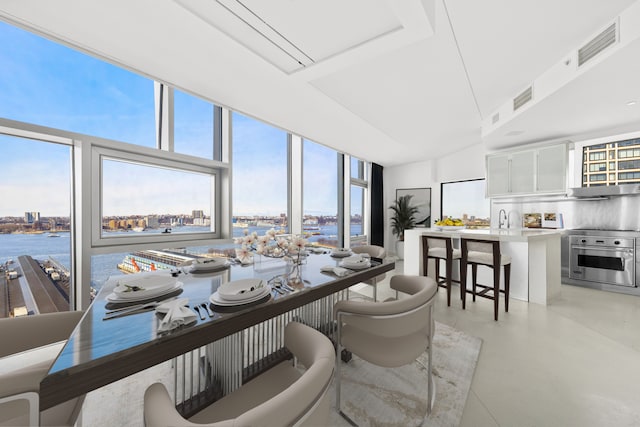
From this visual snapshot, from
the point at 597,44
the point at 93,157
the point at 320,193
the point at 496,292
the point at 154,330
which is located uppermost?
the point at 597,44

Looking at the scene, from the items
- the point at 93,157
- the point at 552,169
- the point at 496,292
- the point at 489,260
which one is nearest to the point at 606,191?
the point at 552,169

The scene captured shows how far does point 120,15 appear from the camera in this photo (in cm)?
166

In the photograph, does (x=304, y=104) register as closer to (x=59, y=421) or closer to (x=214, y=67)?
(x=214, y=67)

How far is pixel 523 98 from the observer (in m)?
3.23

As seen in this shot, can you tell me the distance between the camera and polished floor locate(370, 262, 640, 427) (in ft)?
4.79

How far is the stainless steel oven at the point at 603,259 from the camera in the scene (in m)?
3.59

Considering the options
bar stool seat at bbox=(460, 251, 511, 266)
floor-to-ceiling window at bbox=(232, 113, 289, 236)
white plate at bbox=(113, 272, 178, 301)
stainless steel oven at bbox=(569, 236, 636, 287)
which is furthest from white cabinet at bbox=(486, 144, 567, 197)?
white plate at bbox=(113, 272, 178, 301)

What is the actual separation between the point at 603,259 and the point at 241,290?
17.8 feet

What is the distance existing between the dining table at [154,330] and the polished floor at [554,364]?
1.16m

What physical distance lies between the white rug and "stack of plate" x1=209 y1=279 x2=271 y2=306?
0.92 m

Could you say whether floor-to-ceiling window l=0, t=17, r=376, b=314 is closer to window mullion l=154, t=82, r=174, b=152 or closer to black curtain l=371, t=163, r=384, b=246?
window mullion l=154, t=82, r=174, b=152

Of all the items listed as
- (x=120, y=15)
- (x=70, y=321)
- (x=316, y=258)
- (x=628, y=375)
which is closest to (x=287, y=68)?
(x=120, y=15)

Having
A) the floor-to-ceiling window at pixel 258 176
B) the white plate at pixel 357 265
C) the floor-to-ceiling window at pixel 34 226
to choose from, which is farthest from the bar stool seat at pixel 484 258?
the floor-to-ceiling window at pixel 34 226

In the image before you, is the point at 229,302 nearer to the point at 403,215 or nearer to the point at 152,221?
the point at 152,221
